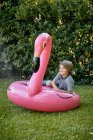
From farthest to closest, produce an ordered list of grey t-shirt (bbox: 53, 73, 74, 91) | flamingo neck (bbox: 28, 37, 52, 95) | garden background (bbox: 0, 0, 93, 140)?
garden background (bbox: 0, 0, 93, 140)
grey t-shirt (bbox: 53, 73, 74, 91)
flamingo neck (bbox: 28, 37, 52, 95)

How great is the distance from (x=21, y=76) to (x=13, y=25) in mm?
1292

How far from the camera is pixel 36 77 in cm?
696

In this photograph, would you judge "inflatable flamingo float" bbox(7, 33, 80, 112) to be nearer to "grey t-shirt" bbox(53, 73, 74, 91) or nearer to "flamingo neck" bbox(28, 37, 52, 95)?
"flamingo neck" bbox(28, 37, 52, 95)

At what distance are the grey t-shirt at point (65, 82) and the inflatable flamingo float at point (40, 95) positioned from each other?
0.75 ft

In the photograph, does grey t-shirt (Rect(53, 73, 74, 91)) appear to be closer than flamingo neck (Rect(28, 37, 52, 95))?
No

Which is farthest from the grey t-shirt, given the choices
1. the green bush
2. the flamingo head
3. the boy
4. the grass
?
the green bush

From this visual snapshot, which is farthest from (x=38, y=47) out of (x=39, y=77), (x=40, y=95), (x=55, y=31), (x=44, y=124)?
(x=55, y=31)

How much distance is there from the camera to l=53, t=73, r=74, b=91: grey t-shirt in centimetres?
724

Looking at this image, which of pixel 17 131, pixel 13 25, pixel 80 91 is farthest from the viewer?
pixel 13 25

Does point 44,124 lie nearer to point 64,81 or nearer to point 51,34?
point 64,81

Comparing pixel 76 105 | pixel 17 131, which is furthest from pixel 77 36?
pixel 17 131

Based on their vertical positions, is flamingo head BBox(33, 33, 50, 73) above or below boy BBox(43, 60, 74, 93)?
above

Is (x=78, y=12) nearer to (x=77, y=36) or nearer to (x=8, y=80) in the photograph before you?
(x=77, y=36)

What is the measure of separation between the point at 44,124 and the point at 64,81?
1.41 meters
